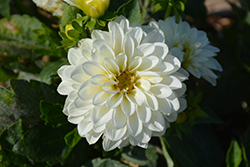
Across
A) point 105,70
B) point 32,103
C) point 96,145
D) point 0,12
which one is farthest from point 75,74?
point 0,12

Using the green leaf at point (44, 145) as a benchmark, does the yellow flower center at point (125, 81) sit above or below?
above

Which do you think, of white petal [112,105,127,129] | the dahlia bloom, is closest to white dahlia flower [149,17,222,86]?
white petal [112,105,127,129]

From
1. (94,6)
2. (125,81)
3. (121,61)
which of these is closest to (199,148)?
(125,81)

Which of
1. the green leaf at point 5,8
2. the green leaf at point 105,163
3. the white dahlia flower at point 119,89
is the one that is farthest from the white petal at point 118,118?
the green leaf at point 5,8

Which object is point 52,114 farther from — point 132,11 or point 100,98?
point 132,11

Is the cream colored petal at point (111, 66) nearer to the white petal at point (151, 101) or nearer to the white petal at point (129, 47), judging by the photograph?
the white petal at point (129, 47)

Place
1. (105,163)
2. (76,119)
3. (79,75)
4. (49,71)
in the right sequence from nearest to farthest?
(79,75), (76,119), (49,71), (105,163)

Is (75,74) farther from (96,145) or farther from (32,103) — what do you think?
(96,145)

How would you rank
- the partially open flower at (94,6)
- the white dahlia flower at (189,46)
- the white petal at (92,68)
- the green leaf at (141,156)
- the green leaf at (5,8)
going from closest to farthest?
the white petal at (92,68)
the partially open flower at (94,6)
the white dahlia flower at (189,46)
the green leaf at (141,156)
the green leaf at (5,8)
